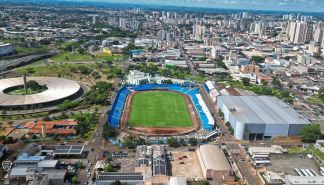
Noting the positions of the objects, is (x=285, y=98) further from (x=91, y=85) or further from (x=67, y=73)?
(x=67, y=73)

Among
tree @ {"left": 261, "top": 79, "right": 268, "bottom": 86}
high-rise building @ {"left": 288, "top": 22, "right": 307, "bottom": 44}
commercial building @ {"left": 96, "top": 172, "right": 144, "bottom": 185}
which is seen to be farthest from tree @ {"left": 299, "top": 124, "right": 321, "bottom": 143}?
high-rise building @ {"left": 288, "top": 22, "right": 307, "bottom": 44}

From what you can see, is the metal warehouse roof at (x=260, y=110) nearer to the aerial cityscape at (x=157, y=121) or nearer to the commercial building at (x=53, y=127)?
the aerial cityscape at (x=157, y=121)

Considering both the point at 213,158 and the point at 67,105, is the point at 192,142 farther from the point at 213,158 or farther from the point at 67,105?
the point at 67,105

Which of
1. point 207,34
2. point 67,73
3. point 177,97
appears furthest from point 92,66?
point 207,34

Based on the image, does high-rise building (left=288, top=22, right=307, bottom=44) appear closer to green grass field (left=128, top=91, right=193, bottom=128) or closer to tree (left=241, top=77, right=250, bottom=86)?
tree (left=241, top=77, right=250, bottom=86)

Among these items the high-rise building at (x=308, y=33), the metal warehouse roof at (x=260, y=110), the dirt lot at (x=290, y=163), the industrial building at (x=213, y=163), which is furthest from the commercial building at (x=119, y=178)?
the high-rise building at (x=308, y=33)

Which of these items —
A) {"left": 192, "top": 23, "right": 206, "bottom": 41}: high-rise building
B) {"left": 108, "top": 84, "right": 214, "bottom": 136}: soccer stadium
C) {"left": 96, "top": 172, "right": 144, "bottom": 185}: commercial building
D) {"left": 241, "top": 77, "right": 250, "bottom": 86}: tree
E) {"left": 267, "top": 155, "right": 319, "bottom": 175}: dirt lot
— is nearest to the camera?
{"left": 96, "top": 172, "right": 144, "bottom": 185}: commercial building
